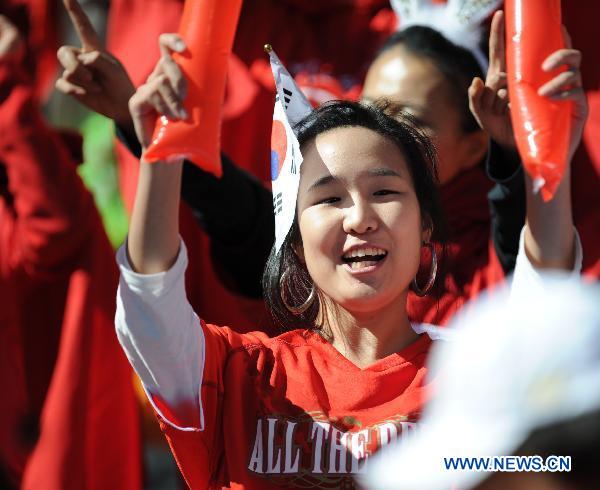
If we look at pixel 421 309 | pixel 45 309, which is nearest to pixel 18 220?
pixel 45 309

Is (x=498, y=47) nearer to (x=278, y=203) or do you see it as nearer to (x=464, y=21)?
(x=278, y=203)

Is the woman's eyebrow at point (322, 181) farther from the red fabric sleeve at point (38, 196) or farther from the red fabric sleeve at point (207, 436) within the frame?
the red fabric sleeve at point (38, 196)

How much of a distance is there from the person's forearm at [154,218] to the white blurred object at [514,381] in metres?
0.50

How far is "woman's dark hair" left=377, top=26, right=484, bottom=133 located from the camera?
1783 millimetres

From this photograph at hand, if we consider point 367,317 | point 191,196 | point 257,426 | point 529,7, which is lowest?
point 257,426

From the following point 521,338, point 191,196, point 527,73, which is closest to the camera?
point 521,338

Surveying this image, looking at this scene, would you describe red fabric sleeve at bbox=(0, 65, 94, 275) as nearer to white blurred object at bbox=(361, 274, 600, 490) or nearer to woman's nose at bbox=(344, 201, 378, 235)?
woman's nose at bbox=(344, 201, 378, 235)

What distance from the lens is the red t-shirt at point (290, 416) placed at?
3.65 ft

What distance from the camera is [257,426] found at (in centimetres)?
115

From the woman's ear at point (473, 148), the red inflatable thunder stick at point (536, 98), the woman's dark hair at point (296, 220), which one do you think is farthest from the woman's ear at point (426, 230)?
the woman's ear at point (473, 148)

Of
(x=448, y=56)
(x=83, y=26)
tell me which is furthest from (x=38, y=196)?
(x=448, y=56)

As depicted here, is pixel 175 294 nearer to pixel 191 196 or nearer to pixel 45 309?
pixel 191 196

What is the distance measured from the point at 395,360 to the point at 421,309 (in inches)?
14.1

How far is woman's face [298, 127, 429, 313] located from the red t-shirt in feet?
0.26
